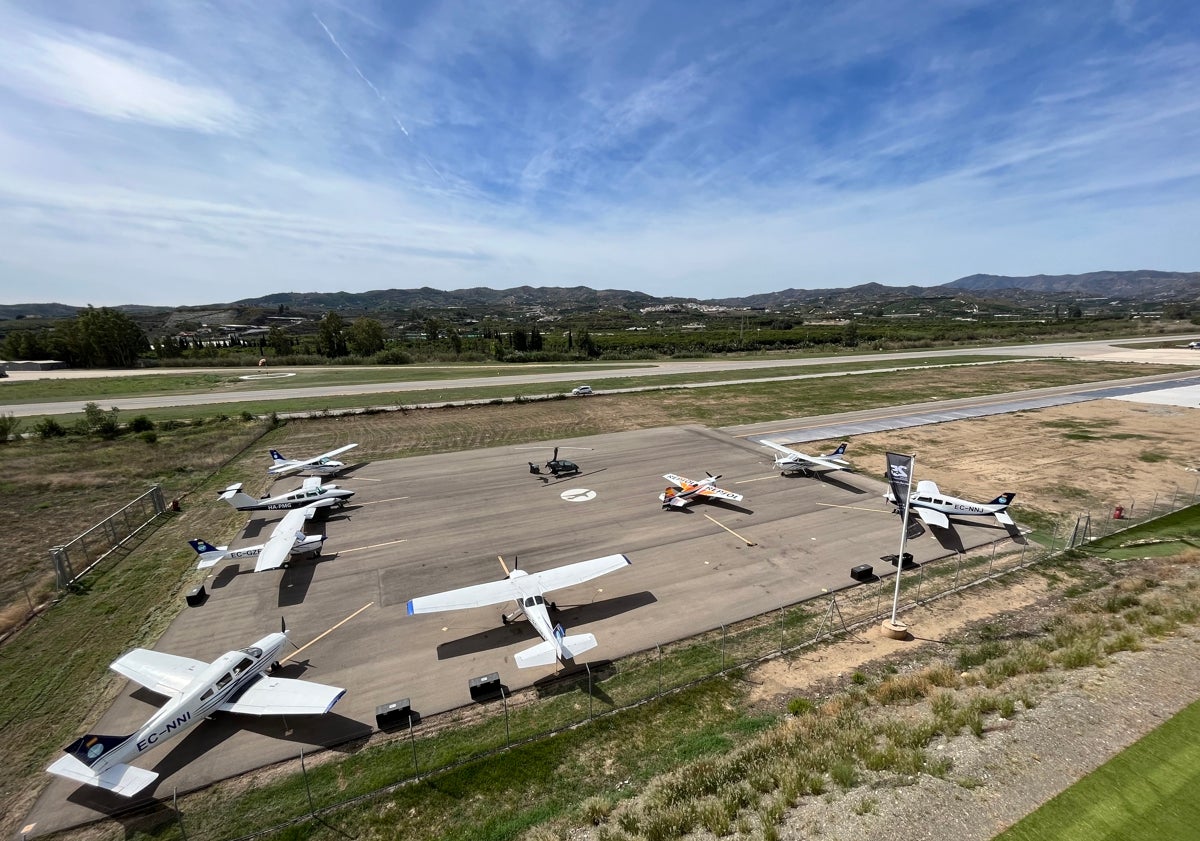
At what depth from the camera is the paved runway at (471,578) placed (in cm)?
1853

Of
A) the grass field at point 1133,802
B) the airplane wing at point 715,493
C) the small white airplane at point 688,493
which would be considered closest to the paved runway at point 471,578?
the small white airplane at point 688,493

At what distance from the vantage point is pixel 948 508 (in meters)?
32.6

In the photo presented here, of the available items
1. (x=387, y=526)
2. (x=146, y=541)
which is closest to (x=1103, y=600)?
(x=387, y=526)

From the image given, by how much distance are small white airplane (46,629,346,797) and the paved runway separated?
126cm

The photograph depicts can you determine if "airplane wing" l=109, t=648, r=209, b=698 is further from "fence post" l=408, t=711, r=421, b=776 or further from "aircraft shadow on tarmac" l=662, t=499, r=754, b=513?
"aircraft shadow on tarmac" l=662, t=499, r=754, b=513

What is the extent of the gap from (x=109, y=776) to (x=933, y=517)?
136 ft

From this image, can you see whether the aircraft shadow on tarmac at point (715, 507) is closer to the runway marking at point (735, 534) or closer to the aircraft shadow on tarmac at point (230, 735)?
the runway marking at point (735, 534)

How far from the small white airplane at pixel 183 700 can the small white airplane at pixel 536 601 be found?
542cm

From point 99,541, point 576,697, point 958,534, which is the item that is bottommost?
point 576,697

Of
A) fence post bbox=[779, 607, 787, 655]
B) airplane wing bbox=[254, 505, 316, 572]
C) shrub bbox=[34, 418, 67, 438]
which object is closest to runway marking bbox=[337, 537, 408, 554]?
airplane wing bbox=[254, 505, 316, 572]

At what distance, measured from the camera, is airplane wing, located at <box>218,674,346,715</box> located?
56.6ft

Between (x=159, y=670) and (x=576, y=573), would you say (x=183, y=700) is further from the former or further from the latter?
(x=576, y=573)

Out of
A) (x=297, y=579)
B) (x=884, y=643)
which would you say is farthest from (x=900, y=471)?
(x=297, y=579)

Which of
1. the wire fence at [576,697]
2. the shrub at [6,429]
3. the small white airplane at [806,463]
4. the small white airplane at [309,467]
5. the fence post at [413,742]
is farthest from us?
the shrub at [6,429]
